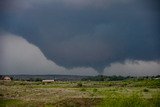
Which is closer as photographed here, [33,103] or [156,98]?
[156,98]

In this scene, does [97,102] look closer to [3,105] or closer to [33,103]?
[33,103]

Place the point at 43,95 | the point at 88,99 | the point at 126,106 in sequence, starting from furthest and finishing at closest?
the point at 43,95 < the point at 88,99 < the point at 126,106

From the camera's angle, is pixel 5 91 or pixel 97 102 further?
pixel 5 91

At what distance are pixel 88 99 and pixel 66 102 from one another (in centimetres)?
453

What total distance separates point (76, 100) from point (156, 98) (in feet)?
49.7

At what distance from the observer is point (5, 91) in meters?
68.5

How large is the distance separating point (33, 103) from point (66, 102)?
4.70 m

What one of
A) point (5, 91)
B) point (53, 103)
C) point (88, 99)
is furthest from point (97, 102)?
point (5, 91)

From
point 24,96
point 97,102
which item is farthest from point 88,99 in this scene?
point 24,96

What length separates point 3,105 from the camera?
5709cm

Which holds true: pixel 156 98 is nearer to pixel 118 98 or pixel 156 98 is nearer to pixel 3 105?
pixel 118 98

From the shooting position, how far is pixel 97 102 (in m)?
59.0

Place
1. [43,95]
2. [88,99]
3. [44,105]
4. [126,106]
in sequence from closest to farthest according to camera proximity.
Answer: [126,106]
[44,105]
[88,99]
[43,95]

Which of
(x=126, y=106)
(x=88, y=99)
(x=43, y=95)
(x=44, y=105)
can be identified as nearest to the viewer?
(x=126, y=106)
